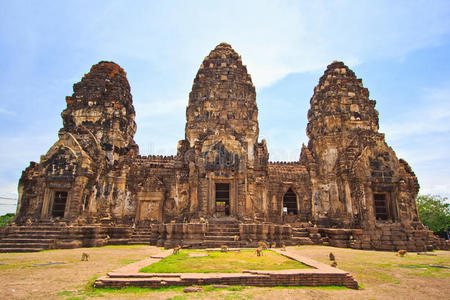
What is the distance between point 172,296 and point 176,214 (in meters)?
15.8

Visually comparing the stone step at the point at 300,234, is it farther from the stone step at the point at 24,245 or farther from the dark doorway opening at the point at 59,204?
the dark doorway opening at the point at 59,204

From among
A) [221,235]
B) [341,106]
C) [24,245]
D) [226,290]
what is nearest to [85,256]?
[24,245]

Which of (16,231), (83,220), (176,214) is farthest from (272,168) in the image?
(16,231)

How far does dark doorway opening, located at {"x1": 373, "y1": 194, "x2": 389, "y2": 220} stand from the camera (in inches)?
742

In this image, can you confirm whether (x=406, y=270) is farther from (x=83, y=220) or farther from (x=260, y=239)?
(x=83, y=220)

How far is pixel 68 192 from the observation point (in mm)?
18859

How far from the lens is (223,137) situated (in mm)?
19797

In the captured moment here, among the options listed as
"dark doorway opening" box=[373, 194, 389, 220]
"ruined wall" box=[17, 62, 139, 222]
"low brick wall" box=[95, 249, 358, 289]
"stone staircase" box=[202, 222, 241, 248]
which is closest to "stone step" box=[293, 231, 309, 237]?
"stone staircase" box=[202, 222, 241, 248]

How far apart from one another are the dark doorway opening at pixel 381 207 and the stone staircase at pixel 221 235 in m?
9.57

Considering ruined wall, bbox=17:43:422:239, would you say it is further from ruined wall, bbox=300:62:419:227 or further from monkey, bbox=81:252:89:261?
monkey, bbox=81:252:89:261

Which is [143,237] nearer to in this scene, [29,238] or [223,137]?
[29,238]

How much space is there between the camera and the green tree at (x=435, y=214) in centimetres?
3394

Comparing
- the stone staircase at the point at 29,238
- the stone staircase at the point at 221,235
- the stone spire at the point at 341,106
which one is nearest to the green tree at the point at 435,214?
the stone spire at the point at 341,106

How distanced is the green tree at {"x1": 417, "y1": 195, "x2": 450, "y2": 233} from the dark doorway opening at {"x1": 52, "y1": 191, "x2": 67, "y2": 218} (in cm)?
3796
